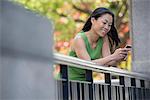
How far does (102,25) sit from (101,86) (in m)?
1.16

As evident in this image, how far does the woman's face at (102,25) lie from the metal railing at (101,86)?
0.57m

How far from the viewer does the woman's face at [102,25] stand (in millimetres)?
6715

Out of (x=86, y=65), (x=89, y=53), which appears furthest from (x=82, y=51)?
(x=86, y=65)

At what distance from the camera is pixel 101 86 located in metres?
5.76

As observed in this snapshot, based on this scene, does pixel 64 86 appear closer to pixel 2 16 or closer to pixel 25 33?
pixel 25 33

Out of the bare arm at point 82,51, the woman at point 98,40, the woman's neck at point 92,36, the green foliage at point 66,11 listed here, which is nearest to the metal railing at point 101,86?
the bare arm at point 82,51

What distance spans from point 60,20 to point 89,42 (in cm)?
1338

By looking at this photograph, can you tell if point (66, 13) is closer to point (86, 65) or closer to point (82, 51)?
point (82, 51)

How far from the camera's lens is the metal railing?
454 centimetres

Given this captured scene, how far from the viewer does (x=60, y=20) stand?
1992 centimetres

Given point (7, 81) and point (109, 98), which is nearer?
point (7, 81)

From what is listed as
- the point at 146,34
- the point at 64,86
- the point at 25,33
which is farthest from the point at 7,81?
the point at 146,34

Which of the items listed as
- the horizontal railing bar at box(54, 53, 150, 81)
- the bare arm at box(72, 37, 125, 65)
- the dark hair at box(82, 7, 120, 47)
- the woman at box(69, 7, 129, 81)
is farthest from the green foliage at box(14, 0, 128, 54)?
the bare arm at box(72, 37, 125, 65)

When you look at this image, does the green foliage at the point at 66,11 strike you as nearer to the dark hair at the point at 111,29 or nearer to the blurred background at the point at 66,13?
the blurred background at the point at 66,13
